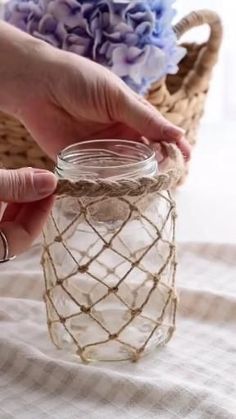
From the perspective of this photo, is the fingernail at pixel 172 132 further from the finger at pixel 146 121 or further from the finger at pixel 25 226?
the finger at pixel 25 226

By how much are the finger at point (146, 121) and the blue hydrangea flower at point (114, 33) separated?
0.17m

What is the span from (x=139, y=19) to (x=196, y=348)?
39 cm

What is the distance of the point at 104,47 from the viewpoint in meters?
0.90

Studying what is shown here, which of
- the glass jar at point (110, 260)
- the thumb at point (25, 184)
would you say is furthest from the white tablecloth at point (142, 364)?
the thumb at point (25, 184)

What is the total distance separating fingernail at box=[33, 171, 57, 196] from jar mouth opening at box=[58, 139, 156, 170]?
0.07m

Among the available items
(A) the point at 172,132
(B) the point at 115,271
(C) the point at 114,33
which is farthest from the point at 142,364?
(C) the point at 114,33

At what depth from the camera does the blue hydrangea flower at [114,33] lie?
0.89 m

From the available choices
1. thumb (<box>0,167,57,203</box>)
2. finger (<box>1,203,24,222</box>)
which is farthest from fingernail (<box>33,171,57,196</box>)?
finger (<box>1,203,24,222</box>)

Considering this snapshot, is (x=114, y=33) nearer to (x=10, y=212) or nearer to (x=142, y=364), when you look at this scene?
(x=10, y=212)

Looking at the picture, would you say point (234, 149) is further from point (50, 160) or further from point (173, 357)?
point (173, 357)

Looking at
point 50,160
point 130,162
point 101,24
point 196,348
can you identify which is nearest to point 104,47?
point 101,24

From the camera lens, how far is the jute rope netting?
632 millimetres

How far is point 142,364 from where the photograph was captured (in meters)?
0.65

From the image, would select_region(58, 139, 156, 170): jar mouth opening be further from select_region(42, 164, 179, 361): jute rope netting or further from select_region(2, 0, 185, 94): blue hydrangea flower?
select_region(2, 0, 185, 94): blue hydrangea flower
